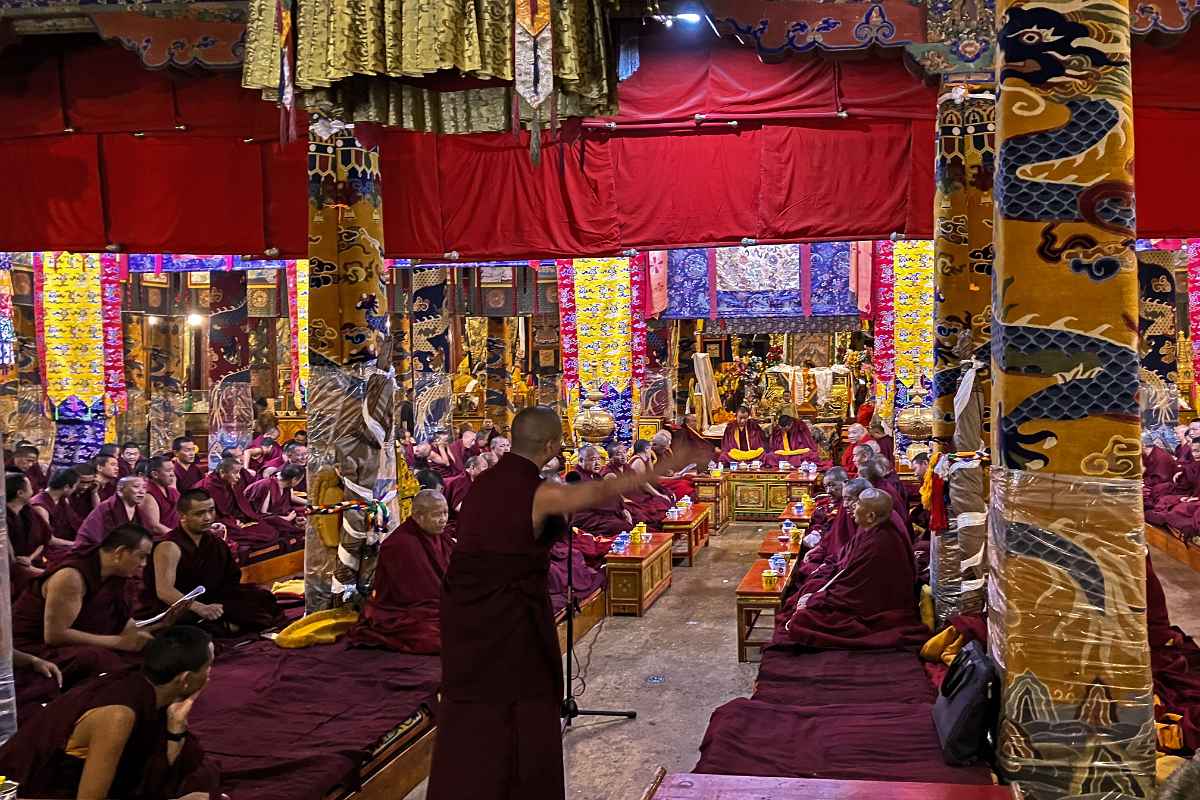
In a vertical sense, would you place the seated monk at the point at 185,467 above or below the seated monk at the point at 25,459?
below

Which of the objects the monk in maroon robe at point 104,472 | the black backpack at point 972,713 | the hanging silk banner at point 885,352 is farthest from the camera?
the hanging silk banner at point 885,352

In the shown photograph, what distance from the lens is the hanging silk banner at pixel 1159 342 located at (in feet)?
48.8

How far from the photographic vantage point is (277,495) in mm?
11148

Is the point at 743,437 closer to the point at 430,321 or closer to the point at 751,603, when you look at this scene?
the point at 430,321

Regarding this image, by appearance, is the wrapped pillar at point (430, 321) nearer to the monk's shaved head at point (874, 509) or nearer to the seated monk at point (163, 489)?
the seated monk at point (163, 489)

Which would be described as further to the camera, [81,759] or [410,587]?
[410,587]

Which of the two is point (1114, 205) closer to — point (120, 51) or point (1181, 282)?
point (120, 51)

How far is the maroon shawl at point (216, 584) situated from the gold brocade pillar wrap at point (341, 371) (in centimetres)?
31

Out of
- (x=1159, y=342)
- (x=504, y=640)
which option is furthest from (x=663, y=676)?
(x=1159, y=342)

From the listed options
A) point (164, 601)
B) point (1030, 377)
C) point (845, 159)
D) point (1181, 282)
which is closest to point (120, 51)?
point (164, 601)

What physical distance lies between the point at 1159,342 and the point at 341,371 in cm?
1316

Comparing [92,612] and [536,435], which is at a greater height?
[536,435]

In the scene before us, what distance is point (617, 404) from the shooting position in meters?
13.4

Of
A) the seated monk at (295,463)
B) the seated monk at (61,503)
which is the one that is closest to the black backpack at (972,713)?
the seated monk at (61,503)
